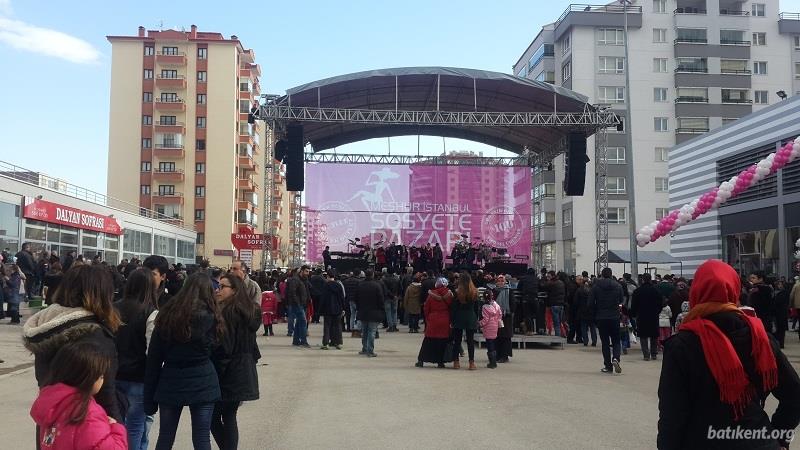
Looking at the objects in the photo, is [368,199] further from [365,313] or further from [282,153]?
[365,313]

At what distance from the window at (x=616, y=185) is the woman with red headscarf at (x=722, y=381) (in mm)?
49891

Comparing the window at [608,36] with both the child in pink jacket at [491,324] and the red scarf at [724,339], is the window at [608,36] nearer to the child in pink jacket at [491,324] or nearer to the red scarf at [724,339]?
the child in pink jacket at [491,324]

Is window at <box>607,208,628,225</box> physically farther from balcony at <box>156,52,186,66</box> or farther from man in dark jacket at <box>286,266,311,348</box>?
man in dark jacket at <box>286,266,311,348</box>

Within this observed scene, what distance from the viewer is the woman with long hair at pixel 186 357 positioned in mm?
4582

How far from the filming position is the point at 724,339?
9.57ft

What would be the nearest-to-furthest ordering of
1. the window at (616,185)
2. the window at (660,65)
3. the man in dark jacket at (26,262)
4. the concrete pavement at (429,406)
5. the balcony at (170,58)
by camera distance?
the concrete pavement at (429,406), the man in dark jacket at (26,262), the window at (616,185), the window at (660,65), the balcony at (170,58)

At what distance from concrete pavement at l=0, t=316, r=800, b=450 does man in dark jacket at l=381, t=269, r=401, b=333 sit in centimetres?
604

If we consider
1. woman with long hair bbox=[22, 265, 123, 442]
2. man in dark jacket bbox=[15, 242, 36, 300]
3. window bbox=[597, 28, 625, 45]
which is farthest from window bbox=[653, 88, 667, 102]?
woman with long hair bbox=[22, 265, 123, 442]

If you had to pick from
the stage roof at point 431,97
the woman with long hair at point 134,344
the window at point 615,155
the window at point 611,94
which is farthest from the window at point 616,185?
the woman with long hair at point 134,344

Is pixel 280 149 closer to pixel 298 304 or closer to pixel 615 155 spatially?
pixel 298 304

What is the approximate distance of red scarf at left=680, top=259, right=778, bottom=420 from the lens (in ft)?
9.39

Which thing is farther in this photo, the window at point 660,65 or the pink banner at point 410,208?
the window at point 660,65

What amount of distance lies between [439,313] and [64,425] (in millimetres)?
9243

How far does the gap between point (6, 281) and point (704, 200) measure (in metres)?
17.9
